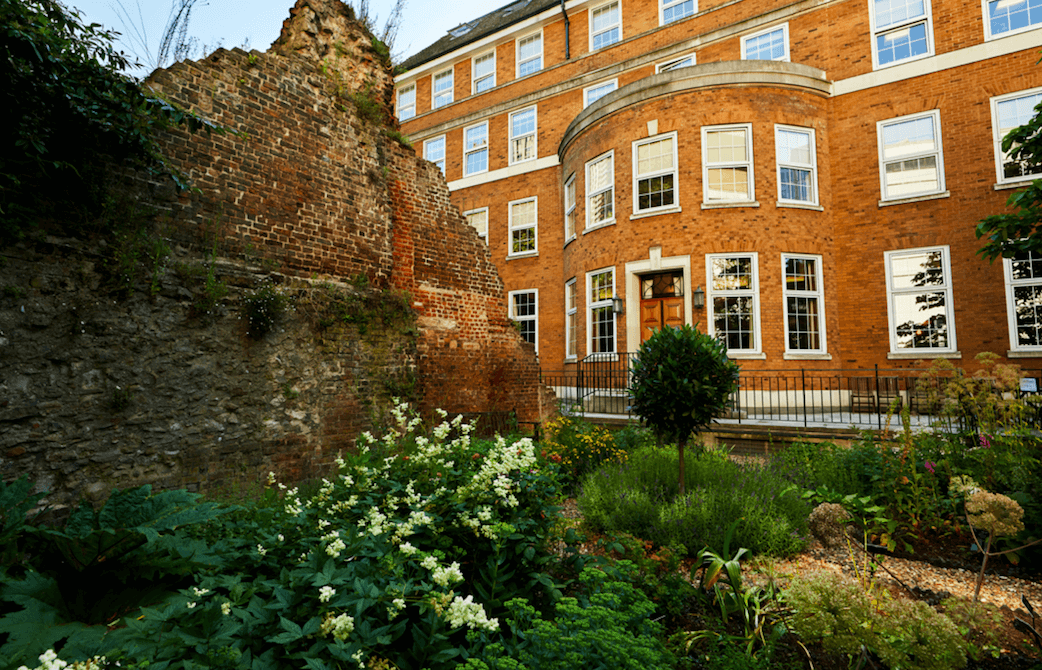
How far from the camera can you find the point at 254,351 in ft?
19.7

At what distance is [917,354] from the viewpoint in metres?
12.4

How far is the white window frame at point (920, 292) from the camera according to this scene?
12.3 meters

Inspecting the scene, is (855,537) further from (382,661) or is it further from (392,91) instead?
(392,91)

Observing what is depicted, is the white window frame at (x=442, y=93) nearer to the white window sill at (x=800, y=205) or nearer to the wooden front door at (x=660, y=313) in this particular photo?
the wooden front door at (x=660, y=313)

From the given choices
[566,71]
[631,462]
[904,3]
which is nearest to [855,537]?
[631,462]

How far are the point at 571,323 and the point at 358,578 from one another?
48.9 feet

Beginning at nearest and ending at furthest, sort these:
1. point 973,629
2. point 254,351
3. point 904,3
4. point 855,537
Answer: point 973,629
point 855,537
point 254,351
point 904,3

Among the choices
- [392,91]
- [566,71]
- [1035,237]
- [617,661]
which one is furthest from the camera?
[566,71]

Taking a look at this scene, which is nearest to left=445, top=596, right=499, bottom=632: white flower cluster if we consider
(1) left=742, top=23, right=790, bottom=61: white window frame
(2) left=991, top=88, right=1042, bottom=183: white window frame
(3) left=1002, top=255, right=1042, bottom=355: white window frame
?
(3) left=1002, top=255, right=1042, bottom=355: white window frame

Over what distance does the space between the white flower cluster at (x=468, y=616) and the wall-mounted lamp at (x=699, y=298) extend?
11850mm

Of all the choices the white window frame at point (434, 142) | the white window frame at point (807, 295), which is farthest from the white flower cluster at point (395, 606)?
the white window frame at point (434, 142)

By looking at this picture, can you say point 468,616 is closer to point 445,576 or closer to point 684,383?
point 445,576

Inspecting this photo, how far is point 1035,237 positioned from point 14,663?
11.2 m

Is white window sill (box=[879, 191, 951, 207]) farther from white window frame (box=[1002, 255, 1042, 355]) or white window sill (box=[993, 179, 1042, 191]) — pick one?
white window frame (box=[1002, 255, 1042, 355])
